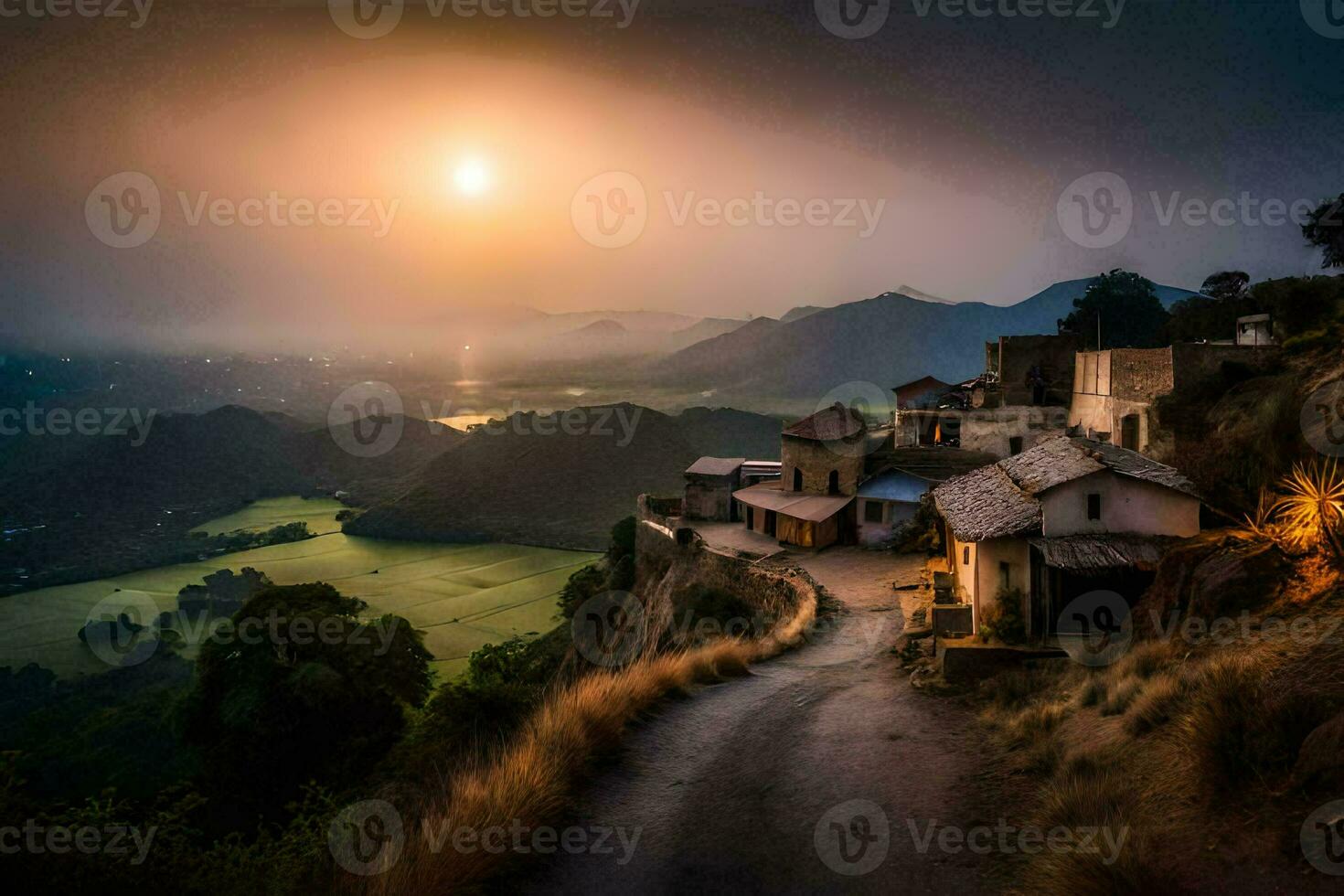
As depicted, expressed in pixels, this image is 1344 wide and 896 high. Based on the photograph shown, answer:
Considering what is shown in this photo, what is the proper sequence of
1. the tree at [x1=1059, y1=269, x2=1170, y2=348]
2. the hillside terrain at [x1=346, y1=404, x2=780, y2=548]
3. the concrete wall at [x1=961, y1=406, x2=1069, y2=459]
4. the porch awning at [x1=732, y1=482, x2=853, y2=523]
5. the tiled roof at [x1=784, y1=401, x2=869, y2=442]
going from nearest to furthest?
the porch awning at [x1=732, y1=482, x2=853, y2=523] < the concrete wall at [x1=961, y1=406, x2=1069, y2=459] < the tiled roof at [x1=784, y1=401, x2=869, y2=442] < the tree at [x1=1059, y1=269, x2=1170, y2=348] < the hillside terrain at [x1=346, y1=404, x2=780, y2=548]

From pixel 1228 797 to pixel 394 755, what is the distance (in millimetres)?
17983

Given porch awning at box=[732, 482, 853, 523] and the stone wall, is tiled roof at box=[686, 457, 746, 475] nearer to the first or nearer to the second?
porch awning at box=[732, 482, 853, 523]

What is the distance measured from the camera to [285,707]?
73.4 ft

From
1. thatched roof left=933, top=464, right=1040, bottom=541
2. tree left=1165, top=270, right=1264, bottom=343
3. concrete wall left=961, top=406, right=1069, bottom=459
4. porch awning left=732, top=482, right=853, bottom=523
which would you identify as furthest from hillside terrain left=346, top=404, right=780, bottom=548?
thatched roof left=933, top=464, right=1040, bottom=541

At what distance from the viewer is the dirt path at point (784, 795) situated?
5711 mm

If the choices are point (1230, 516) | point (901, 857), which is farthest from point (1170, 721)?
point (1230, 516)

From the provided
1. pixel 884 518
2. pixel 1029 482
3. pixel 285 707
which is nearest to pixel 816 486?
pixel 884 518

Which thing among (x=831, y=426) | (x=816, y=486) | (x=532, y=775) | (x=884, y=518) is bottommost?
(x=884, y=518)

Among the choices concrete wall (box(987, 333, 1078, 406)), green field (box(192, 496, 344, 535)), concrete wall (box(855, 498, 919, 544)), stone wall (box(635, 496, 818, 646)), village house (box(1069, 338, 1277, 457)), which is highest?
concrete wall (box(987, 333, 1078, 406))

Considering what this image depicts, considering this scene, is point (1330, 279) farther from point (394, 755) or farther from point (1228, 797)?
point (394, 755)

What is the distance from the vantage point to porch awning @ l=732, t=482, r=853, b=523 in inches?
1247

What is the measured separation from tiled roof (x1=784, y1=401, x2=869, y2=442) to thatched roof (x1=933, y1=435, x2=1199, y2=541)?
16660 millimetres

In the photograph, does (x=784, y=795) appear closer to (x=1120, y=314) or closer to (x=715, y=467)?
(x=715, y=467)

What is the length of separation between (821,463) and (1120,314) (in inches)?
983
